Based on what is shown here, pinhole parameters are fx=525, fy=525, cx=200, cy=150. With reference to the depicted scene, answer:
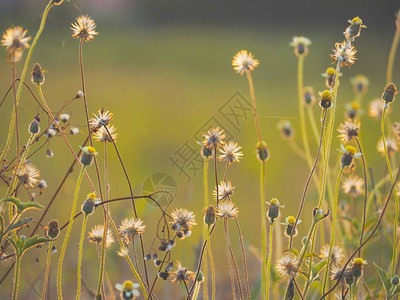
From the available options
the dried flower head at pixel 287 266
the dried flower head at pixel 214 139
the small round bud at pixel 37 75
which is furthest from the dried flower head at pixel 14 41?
the dried flower head at pixel 287 266

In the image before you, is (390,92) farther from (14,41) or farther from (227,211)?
(14,41)

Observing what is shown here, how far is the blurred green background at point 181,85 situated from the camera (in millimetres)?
885

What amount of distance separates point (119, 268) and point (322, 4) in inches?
69.9

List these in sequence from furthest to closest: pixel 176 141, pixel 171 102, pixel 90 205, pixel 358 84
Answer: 1. pixel 171 102
2. pixel 176 141
3. pixel 358 84
4. pixel 90 205

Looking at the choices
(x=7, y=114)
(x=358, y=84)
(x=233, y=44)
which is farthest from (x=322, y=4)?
(x=7, y=114)

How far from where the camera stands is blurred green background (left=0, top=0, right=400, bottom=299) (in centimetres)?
88

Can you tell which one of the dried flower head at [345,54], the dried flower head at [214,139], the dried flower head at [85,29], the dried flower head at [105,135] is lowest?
the dried flower head at [214,139]

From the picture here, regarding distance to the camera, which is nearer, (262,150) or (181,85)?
(262,150)

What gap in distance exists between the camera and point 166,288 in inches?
32.6

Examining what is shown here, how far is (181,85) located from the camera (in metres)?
1.96

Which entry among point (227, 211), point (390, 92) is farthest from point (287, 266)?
point (390, 92)

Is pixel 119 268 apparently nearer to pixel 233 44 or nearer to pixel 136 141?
pixel 136 141

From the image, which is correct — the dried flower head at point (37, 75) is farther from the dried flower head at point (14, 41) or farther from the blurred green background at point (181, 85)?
the blurred green background at point (181, 85)

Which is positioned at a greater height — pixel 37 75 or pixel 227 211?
pixel 37 75
